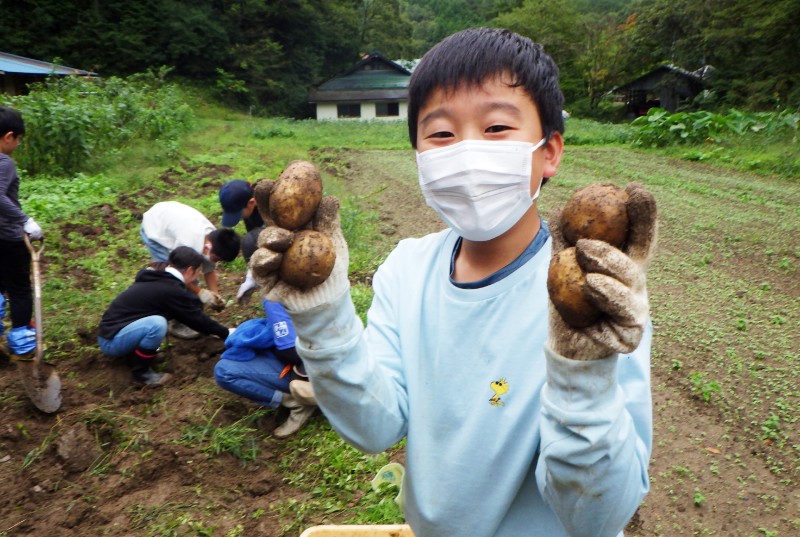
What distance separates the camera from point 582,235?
3.45 feet

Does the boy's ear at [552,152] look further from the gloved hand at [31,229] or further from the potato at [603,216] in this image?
the gloved hand at [31,229]

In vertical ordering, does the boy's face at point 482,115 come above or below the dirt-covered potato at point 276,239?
above

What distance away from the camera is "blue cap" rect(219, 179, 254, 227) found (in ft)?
15.6

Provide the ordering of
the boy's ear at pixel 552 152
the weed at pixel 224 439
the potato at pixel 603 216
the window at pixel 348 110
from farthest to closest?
1. the window at pixel 348 110
2. the weed at pixel 224 439
3. the boy's ear at pixel 552 152
4. the potato at pixel 603 216

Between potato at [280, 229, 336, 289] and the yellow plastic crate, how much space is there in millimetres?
1228

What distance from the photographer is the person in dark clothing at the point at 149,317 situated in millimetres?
4367

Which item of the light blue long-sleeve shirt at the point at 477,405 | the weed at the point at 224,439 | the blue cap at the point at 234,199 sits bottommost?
the weed at the point at 224,439

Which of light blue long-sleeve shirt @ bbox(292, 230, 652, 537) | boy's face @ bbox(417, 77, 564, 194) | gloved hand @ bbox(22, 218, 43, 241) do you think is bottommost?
gloved hand @ bbox(22, 218, 43, 241)

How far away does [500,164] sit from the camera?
1385 mm

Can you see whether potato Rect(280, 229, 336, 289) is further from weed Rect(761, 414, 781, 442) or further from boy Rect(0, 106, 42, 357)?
boy Rect(0, 106, 42, 357)

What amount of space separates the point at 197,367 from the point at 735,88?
108ft

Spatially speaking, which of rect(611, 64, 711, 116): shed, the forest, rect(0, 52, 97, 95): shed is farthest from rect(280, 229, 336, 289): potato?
rect(611, 64, 711, 116): shed

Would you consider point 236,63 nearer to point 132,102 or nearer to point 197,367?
point 132,102

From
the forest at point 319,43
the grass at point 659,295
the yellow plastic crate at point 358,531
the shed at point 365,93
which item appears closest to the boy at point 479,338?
the yellow plastic crate at point 358,531
